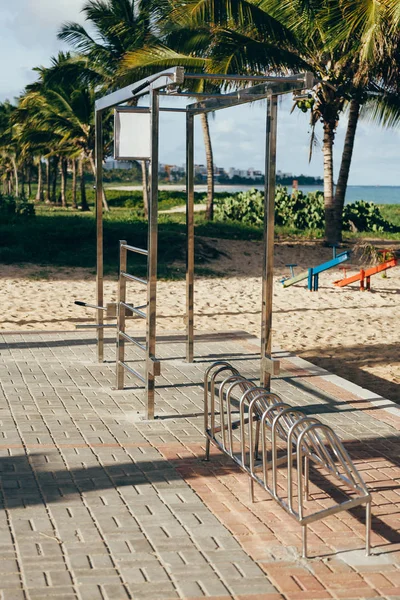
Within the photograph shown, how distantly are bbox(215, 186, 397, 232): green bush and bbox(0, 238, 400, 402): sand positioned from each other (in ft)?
31.4

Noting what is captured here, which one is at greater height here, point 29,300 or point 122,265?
point 122,265

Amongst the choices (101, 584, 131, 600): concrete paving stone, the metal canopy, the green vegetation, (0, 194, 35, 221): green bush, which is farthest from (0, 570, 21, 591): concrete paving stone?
(0, 194, 35, 221): green bush

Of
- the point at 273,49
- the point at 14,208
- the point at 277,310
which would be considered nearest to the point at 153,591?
the point at 277,310

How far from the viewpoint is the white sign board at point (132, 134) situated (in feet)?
23.8

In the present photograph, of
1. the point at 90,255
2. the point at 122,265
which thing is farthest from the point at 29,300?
the point at 122,265

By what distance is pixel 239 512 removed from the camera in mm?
5074

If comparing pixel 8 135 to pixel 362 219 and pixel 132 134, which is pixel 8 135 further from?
pixel 132 134

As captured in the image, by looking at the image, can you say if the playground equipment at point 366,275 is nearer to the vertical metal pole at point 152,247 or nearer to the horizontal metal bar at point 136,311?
the horizontal metal bar at point 136,311

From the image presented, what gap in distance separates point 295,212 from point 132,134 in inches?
927

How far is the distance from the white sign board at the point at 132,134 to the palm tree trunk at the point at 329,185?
1706cm

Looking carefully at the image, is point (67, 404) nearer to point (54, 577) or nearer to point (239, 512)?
point (239, 512)

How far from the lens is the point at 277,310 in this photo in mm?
14766

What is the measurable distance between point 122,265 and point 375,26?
42.1ft

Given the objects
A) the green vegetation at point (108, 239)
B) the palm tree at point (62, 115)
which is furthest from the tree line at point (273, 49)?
the palm tree at point (62, 115)
